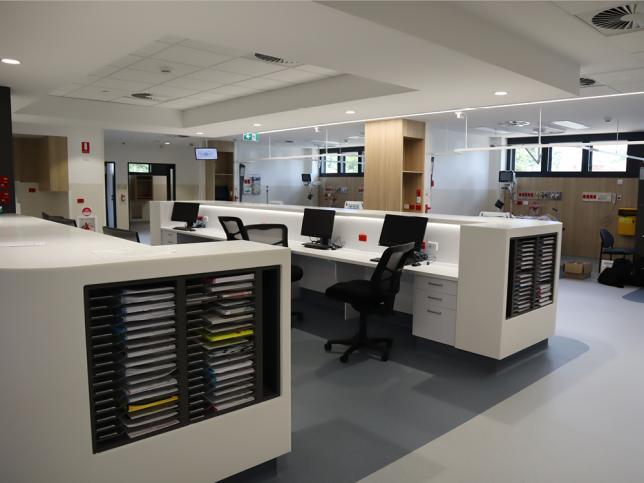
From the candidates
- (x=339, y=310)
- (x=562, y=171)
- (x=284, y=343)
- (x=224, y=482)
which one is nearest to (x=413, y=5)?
(x=284, y=343)

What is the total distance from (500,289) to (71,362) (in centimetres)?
315

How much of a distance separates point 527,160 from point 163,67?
30.4 ft

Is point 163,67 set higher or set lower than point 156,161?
higher

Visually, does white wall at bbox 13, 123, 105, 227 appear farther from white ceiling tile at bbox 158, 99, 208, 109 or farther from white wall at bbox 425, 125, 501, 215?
white wall at bbox 425, 125, 501, 215

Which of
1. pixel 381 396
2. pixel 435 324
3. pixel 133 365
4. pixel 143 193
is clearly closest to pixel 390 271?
pixel 435 324

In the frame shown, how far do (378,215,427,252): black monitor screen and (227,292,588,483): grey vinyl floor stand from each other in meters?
0.91

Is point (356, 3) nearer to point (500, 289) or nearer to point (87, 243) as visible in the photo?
point (87, 243)

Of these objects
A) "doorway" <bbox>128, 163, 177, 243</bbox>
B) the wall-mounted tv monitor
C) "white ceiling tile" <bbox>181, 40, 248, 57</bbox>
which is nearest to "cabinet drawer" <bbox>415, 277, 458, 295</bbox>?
"white ceiling tile" <bbox>181, 40, 248, 57</bbox>

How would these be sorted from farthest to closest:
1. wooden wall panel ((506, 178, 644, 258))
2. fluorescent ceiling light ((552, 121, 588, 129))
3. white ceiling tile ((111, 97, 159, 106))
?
1. wooden wall panel ((506, 178, 644, 258))
2. fluorescent ceiling light ((552, 121, 588, 129))
3. white ceiling tile ((111, 97, 159, 106))

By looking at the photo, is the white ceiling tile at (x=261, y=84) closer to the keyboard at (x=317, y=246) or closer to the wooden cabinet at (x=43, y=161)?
the keyboard at (x=317, y=246)

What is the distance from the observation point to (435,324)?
4.44 meters

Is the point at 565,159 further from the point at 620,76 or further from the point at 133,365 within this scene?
the point at 133,365

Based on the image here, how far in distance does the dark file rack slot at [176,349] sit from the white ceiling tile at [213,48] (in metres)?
3.21

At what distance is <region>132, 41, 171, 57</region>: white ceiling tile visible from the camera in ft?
15.9
